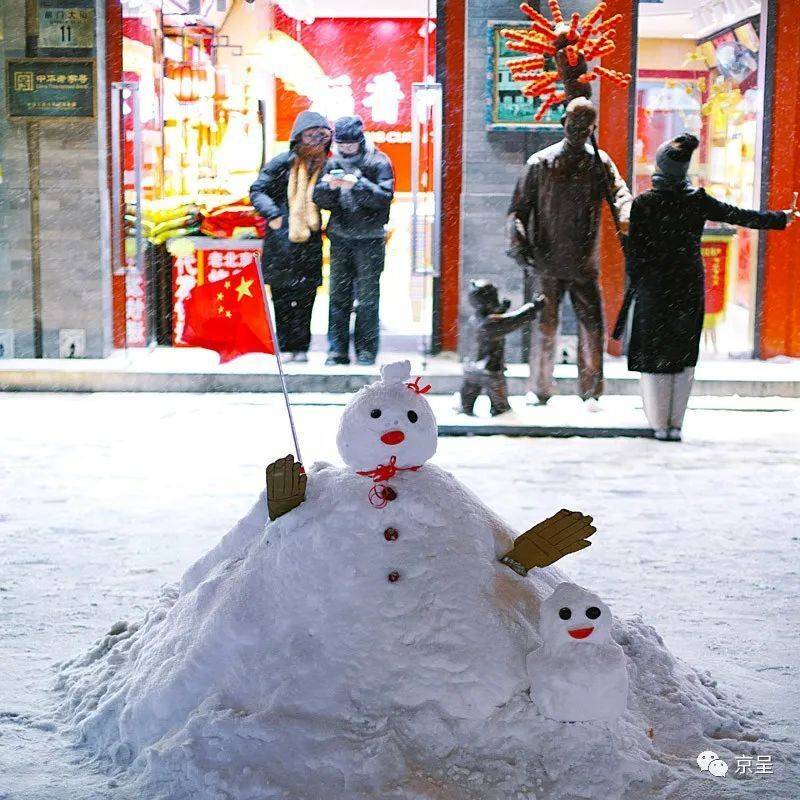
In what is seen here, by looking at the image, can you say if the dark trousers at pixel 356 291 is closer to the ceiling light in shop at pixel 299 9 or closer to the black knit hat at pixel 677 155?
the ceiling light in shop at pixel 299 9

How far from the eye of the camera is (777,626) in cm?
485

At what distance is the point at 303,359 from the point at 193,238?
4.22ft

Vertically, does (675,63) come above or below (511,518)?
above

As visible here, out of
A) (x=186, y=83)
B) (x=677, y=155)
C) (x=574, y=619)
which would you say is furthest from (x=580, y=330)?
(x=574, y=619)

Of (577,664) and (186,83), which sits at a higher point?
(186,83)

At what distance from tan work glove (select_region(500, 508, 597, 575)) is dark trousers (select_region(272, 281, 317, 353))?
6419mm

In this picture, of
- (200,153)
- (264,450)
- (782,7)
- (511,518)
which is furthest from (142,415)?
(782,7)

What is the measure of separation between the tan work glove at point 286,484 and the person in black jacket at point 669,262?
462cm

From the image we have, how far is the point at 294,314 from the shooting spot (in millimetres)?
10008

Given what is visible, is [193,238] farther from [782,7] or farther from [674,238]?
[782,7]

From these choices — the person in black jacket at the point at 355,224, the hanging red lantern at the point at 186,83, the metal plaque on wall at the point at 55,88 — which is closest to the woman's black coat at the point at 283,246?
the person in black jacket at the point at 355,224

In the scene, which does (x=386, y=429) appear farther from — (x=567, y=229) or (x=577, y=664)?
(x=567, y=229)

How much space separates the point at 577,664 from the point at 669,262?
486cm

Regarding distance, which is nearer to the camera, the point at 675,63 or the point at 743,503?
the point at 743,503
